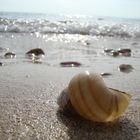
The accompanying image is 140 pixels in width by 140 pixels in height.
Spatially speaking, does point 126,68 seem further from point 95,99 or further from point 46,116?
point 95,99

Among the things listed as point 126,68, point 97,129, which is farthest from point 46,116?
point 126,68

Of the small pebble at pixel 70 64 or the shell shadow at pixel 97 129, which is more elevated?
the shell shadow at pixel 97 129

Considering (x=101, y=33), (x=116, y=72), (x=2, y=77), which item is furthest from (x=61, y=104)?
(x=101, y=33)

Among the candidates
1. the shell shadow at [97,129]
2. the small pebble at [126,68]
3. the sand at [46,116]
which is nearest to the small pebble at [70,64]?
the small pebble at [126,68]

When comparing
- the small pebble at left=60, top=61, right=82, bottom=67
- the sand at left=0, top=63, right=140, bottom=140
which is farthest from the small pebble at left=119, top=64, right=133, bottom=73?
the sand at left=0, top=63, right=140, bottom=140

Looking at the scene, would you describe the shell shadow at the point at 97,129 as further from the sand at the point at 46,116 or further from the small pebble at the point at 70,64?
the small pebble at the point at 70,64

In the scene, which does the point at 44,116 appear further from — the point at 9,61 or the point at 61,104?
the point at 9,61

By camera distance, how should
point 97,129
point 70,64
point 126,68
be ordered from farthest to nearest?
point 70,64 < point 126,68 < point 97,129

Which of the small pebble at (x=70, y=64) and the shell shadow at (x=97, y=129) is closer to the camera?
the shell shadow at (x=97, y=129)
